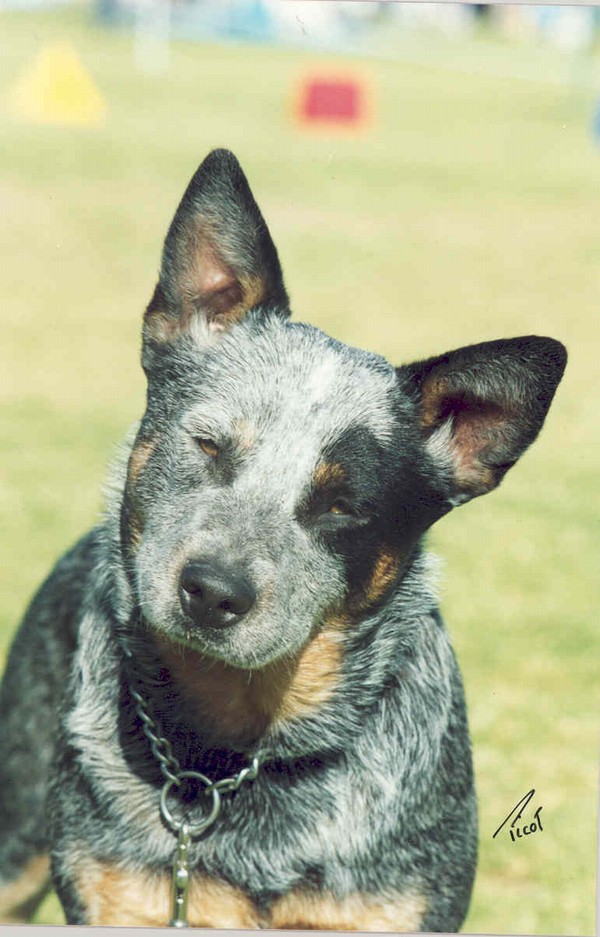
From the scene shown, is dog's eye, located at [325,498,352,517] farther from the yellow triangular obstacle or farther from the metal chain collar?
the yellow triangular obstacle

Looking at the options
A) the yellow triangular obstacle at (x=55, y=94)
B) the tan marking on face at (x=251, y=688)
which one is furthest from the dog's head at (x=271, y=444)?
the yellow triangular obstacle at (x=55, y=94)

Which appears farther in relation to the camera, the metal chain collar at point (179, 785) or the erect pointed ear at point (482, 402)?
the metal chain collar at point (179, 785)

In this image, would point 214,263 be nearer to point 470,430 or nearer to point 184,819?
point 470,430

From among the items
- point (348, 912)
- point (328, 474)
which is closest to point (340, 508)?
point (328, 474)

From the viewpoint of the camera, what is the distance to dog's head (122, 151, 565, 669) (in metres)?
2.67

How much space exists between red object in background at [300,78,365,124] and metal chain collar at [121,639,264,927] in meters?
13.0

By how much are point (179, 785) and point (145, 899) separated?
276mm

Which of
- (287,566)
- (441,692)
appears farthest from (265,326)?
(441,692)

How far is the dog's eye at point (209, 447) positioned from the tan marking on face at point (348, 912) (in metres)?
1.08

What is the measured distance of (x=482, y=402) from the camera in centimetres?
291

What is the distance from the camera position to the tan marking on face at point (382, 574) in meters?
2.92

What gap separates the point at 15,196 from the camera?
9781 millimetres

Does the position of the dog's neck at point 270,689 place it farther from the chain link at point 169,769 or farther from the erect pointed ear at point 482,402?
the erect pointed ear at point 482,402
